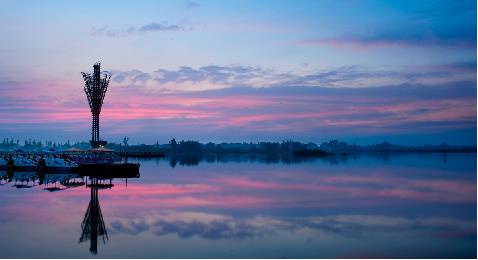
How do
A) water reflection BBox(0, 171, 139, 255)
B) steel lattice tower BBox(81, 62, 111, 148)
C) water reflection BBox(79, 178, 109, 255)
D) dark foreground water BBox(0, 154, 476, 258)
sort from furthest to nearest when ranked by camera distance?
1. steel lattice tower BBox(81, 62, 111, 148)
2. water reflection BBox(0, 171, 139, 255)
3. water reflection BBox(79, 178, 109, 255)
4. dark foreground water BBox(0, 154, 476, 258)

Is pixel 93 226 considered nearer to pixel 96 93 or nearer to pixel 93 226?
pixel 93 226

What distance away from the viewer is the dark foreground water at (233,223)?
1535 cm

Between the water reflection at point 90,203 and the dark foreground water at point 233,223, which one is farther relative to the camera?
the water reflection at point 90,203

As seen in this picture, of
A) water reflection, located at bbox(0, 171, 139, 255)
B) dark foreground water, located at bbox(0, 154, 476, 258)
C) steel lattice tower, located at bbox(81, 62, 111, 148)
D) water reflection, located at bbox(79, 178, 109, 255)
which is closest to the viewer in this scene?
dark foreground water, located at bbox(0, 154, 476, 258)

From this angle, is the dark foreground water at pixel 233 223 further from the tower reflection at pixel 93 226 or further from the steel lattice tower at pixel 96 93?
the steel lattice tower at pixel 96 93

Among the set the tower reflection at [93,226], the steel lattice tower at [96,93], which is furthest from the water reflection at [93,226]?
the steel lattice tower at [96,93]

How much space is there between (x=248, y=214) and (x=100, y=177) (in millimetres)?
22845

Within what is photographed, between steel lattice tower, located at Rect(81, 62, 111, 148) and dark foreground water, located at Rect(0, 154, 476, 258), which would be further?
steel lattice tower, located at Rect(81, 62, 111, 148)

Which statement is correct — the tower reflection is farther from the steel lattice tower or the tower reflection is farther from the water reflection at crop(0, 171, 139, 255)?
the steel lattice tower

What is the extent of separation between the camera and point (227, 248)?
15.6m

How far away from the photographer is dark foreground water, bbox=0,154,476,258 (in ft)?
50.4

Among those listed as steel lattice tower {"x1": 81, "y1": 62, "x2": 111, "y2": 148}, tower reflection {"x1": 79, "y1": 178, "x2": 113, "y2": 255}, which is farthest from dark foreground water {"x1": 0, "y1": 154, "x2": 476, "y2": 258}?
steel lattice tower {"x1": 81, "y1": 62, "x2": 111, "y2": 148}

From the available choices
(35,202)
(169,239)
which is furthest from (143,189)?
(169,239)

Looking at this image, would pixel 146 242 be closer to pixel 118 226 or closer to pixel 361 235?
pixel 118 226
